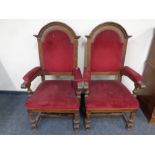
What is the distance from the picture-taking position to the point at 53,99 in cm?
154

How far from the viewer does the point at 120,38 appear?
1749 mm

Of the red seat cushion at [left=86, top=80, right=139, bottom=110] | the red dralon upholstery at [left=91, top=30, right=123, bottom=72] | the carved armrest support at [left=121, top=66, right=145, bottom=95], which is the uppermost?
the red dralon upholstery at [left=91, top=30, right=123, bottom=72]

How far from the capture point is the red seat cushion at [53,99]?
4.93 ft

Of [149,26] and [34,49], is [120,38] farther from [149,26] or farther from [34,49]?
[34,49]

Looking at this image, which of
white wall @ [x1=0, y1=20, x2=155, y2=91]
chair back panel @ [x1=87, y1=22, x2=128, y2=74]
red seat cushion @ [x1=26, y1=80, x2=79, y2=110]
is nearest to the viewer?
red seat cushion @ [x1=26, y1=80, x2=79, y2=110]

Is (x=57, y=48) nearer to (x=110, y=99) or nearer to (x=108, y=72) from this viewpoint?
(x=108, y=72)

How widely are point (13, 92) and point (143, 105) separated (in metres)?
1.87

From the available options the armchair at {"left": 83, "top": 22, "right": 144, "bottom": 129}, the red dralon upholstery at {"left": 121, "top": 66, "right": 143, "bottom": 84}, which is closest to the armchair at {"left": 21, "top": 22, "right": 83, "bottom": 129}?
the armchair at {"left": 83, "top": 22, "right": 144, "bottom": 129}

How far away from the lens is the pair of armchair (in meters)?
1.52

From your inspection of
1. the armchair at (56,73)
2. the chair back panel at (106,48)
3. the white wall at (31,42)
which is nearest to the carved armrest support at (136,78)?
the chair back panel at (106,48)

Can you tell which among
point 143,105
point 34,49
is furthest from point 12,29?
point 143,105

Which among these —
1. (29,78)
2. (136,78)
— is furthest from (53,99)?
(136,78)

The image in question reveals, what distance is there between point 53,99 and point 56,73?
43cm

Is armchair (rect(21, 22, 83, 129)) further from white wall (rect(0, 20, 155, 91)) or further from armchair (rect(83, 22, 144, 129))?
white wall (rect(0, 20, 155, 91))
